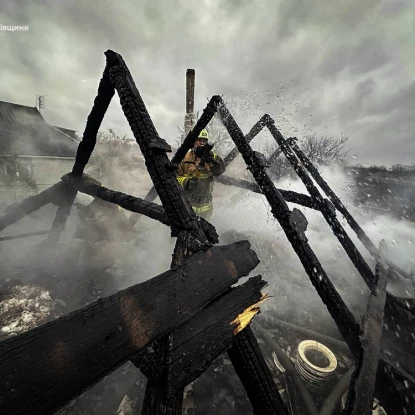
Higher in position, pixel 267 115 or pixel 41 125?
pixel 41 125

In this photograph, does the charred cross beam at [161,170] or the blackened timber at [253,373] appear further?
the charred cross beam at [161,170]

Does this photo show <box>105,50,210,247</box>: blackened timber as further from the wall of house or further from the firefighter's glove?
the wall of house

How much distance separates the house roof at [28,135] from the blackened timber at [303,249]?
925 inches

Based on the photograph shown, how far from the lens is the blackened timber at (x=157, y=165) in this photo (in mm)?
1477

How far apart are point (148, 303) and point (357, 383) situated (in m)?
1.42

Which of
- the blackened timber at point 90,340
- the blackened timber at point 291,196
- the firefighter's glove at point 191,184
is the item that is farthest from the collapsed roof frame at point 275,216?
the firefighter's glove at point 191,184

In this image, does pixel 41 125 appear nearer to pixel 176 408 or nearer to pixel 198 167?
pixel 198 167

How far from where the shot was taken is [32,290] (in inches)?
167

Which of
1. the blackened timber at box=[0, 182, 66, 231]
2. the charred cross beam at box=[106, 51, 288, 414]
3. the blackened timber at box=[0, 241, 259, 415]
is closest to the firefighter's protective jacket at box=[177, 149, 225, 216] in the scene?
the blackened timber at box=[0, 182, 66, 231]

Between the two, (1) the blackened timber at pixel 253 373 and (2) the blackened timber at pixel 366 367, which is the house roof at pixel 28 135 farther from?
(2) the blackened timber at pixel 366 367

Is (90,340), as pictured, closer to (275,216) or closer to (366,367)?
(366,367)

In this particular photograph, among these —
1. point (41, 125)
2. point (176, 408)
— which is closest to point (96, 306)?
point (176, 408)

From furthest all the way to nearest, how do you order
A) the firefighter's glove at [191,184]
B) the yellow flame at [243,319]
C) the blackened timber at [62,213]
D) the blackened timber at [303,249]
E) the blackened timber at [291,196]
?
the firefighter's glove at [191,184] → the blackened timber at [62,213] → the blackened timber at [291,196] → the blackened timber at [303,249] → the yellow flame at [243,319]

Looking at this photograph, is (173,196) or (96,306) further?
(173,196)
